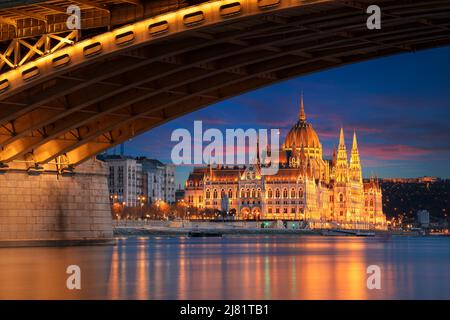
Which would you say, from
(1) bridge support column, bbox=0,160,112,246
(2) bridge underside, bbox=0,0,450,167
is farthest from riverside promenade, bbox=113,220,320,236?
(2) bridge underside, bbox=0,0,450,167

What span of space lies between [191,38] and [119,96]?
10.6 metres

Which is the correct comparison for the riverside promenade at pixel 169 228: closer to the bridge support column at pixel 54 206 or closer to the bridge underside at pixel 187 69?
the bridge support column at pixel 54 206

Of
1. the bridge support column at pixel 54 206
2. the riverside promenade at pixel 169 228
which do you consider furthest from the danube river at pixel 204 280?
the riverside promenade at pixel 169 228

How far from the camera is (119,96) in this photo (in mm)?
52938

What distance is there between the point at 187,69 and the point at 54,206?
Answer: 50.2ft

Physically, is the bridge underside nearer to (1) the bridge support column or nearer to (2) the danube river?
(1) the bridge support column

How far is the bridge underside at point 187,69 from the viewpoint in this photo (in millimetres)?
39812

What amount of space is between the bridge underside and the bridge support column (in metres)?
1.25

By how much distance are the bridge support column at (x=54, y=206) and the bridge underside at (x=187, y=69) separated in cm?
Result: 125

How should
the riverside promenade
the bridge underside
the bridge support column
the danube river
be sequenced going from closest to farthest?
the danube river, the bridge underside, the bridge support column, the riverside promenade

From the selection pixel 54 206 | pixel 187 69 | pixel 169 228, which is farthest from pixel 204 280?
pixel 169 228

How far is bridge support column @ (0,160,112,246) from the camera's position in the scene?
192 ft
